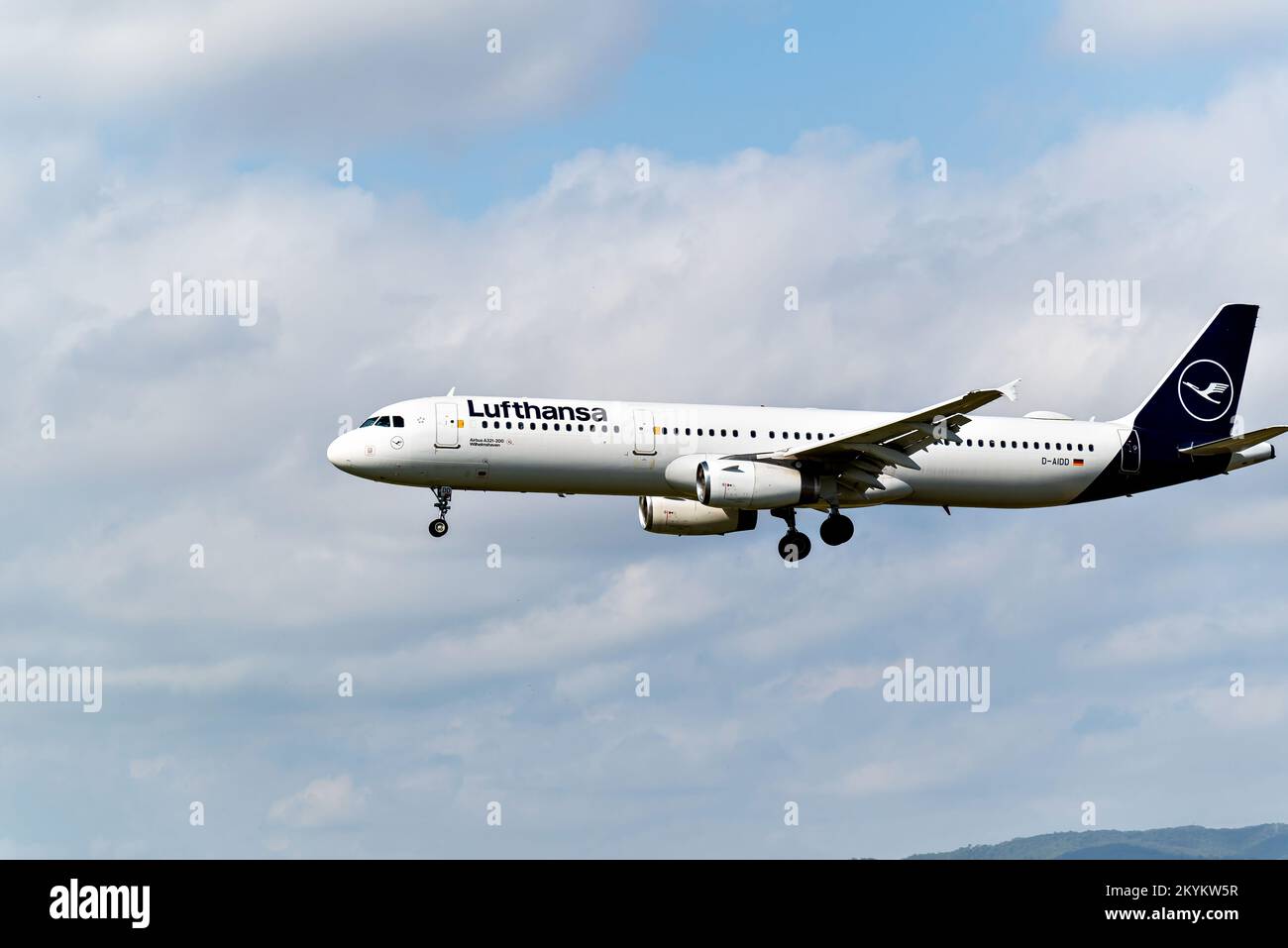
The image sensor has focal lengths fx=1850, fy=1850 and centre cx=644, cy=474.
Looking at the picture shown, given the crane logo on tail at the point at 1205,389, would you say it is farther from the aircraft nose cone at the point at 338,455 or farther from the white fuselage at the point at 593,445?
the aircraft nose cone at the point at 338,455

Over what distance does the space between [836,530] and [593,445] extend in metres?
10.9

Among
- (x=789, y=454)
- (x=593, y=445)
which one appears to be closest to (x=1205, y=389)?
(x=789, y=454)

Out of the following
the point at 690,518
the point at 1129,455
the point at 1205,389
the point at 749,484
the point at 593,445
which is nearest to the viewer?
the point at 593,445

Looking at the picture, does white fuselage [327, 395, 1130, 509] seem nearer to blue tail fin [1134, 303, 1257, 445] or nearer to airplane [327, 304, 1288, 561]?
airplane [327, 304, 1288, 561]

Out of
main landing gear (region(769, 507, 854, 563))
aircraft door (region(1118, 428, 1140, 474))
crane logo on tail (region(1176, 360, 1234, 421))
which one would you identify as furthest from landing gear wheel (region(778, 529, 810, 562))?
crane logo on tail (region(1176, 360, 1234, 421))

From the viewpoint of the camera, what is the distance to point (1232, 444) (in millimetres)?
74500

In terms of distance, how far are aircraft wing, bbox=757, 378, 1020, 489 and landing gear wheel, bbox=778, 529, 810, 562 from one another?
3.15 m

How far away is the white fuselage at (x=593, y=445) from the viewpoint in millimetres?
65812

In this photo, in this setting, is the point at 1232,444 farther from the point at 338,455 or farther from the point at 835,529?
the point at 338,455
